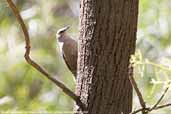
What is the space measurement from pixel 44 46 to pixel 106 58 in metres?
3.37

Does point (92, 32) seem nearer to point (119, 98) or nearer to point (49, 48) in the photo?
point (119, 98)

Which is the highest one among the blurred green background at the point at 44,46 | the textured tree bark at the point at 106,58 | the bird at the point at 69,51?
the textured tree bark at the point at 106,58

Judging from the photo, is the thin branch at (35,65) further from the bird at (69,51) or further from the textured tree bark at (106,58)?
the bird at (69,51)

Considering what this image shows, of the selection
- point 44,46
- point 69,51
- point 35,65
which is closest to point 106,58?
point 35,65

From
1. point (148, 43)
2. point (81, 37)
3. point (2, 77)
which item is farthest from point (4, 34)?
point (81, 37)

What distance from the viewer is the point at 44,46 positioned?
4.95 metres

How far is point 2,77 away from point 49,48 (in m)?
0.41

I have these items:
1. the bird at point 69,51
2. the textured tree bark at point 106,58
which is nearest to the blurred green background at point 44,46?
the bird at point 69,51

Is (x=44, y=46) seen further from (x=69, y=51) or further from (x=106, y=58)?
(x=106, y=58)

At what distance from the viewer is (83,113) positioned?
1.60 meters

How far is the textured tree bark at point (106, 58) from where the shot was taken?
1.60 m

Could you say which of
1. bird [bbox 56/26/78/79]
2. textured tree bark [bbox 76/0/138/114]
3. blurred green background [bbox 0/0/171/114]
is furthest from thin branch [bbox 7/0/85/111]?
blurred green background [bbox 0/0/171/114]

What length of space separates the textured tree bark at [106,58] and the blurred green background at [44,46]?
1871 millimetres

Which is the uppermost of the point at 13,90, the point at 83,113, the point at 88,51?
the point at 88,51
